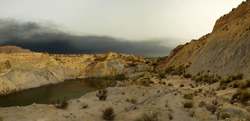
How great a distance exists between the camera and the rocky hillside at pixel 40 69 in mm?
36356

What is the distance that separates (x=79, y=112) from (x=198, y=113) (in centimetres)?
675

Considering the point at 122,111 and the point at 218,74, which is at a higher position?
the point at 218,74

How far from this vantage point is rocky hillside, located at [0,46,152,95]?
3636 cm

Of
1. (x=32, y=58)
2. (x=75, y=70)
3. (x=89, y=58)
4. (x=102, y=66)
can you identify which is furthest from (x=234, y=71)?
(x=89, y=58)

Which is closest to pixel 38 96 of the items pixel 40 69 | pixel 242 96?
pixel 40 69

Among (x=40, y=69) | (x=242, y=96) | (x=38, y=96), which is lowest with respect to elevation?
(x=38, y=96)

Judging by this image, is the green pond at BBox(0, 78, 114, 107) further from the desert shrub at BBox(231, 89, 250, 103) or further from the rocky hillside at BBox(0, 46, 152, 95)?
the desert shrub at BBox(231, 89, 250, 103)

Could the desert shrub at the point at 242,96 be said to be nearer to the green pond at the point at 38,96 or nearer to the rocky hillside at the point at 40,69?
the green pond at the point at 38,96

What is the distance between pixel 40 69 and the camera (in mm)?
49156

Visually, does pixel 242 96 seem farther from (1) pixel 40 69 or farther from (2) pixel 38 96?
(1) pixel 40 69

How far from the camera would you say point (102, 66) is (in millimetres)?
78188

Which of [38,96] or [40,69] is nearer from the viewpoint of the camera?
[38,96]

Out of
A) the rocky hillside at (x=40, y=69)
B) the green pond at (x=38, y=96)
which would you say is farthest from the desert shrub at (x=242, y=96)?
the rocky hillside at (x=40, y=69)

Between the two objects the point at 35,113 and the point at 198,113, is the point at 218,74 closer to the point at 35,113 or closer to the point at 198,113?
the point at 198,113
